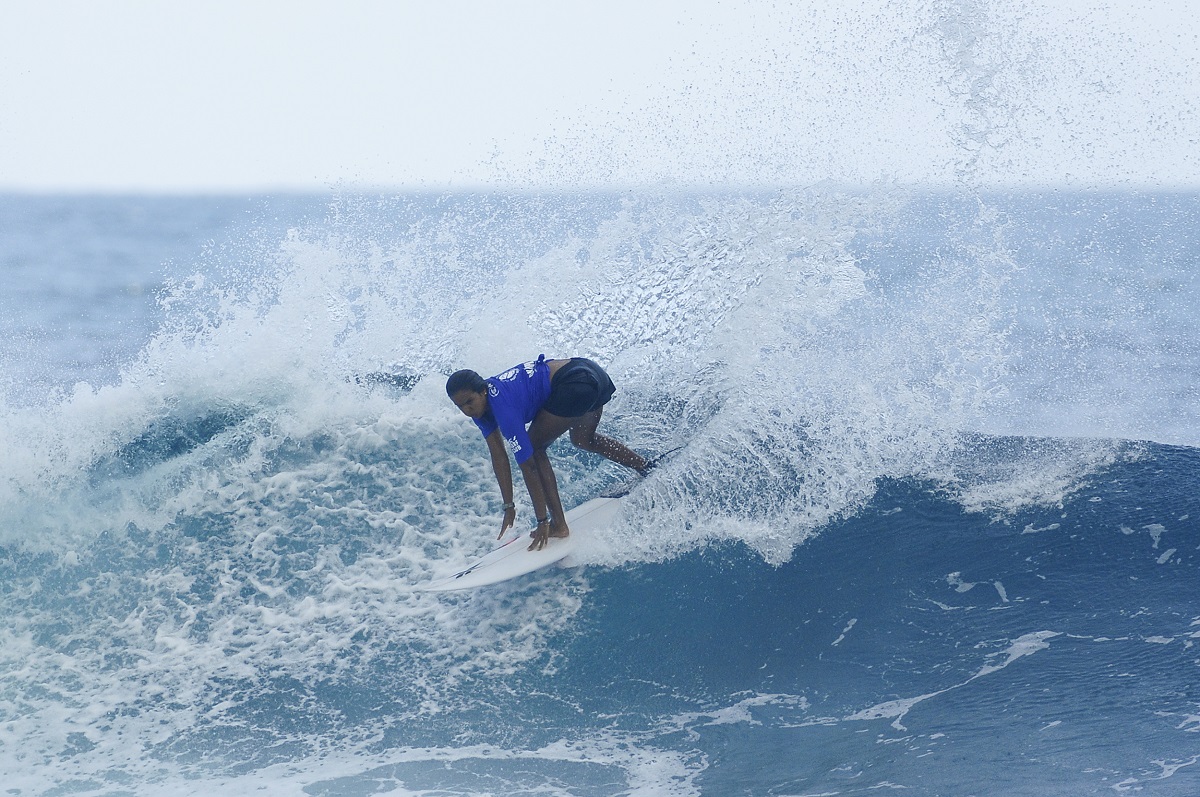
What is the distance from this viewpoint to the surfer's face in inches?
185

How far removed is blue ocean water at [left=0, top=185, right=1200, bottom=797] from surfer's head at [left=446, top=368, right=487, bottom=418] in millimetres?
1287

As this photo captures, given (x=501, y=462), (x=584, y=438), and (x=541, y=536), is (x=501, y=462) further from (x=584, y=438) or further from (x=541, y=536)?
(x=584, y=438)

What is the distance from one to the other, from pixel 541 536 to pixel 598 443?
0.74m

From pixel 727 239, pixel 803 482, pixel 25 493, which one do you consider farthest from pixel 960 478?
pixel 25 493

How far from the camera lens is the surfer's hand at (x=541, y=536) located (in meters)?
5.28

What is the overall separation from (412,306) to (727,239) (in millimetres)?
3094

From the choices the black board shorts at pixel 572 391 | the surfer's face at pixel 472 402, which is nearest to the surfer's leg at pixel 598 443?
the black board shorts at pixel 572 391

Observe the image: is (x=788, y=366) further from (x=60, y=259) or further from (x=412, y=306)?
(x=60, y=259)

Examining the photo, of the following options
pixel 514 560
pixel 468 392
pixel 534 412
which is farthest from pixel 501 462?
pixel 514 560

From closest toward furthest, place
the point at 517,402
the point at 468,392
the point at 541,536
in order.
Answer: the point at 468,392 → the point at 517,402 → the point at 541,536

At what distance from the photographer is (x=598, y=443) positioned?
5.66m

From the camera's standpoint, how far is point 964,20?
6992mm

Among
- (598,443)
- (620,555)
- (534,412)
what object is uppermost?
(534,412)

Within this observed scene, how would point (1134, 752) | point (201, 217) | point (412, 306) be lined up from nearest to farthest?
point (1134, 752) → point (412, 306) → point (201, 217)
